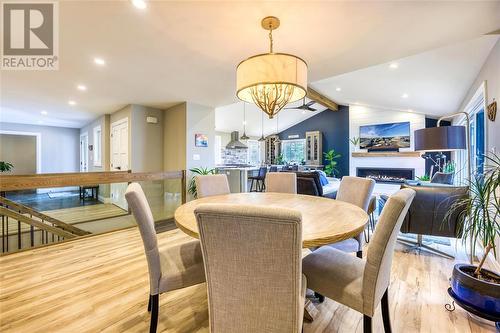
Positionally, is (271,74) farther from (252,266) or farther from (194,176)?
(194,176)

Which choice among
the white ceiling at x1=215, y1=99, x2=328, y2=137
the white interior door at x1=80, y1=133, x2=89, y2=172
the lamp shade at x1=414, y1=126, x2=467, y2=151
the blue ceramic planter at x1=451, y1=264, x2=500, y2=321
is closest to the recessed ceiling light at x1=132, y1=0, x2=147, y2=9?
the blue ceramic planter at x1=451, y1=264, x2=500, y2=321

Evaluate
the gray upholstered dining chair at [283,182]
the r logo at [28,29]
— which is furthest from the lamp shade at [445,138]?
the r logo at [28,29]

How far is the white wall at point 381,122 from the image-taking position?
6.96m

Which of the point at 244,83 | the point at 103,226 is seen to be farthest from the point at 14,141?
the point at 244,83

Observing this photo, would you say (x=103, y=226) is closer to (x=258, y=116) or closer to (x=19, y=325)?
(x=19, y=325)

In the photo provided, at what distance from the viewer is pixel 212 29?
7.15ft

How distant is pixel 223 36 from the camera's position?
2301 mm

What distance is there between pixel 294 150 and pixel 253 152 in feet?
6.66

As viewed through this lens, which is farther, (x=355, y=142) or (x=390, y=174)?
(x=355, y=142)

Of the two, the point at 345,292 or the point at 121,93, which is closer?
the point at 345,292

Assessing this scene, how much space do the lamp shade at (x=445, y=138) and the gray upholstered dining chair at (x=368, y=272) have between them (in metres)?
2.12

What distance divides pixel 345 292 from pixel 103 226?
407 cm

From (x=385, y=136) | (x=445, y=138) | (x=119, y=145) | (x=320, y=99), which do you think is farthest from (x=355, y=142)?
(x=119, y=145)

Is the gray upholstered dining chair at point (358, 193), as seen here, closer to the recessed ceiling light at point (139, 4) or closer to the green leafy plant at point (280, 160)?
the recessed ceiling light at point (139, 4)
